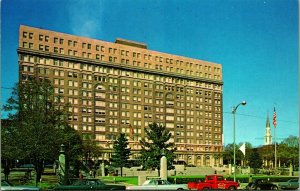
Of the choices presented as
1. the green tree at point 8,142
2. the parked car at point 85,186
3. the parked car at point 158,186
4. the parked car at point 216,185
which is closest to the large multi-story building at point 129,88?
the green tree at point 8,142

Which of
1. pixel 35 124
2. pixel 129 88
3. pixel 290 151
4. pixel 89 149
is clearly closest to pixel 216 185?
pixel 35 124

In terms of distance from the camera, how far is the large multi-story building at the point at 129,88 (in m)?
99.6

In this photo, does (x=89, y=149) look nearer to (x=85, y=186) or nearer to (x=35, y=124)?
(x=35, y=124)

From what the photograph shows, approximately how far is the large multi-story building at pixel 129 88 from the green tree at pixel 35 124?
54.6 metres

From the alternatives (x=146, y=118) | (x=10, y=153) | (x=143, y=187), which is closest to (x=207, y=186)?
(x=143, y=187)

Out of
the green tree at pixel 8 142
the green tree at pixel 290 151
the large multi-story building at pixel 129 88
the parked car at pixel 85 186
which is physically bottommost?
the green tree at pixel 290 151

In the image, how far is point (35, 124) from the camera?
34.2 m

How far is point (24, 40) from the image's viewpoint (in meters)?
94.6

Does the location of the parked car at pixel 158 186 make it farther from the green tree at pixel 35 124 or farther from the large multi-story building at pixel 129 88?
the large multi-story building at pixel 129 88

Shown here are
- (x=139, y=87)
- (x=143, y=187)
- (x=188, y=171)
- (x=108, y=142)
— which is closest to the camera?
(x=143, y=187)

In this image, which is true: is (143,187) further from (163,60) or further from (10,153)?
(163,60)

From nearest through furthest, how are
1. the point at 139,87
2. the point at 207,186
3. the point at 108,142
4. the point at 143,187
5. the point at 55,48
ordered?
the point at 143,187 < the point at 207,186 < the point at 55,48 < the point at 108,142 < the point at 139,87

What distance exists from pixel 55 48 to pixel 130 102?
27.4m

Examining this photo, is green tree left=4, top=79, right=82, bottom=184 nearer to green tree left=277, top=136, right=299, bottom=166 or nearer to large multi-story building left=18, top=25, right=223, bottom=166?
large multi-story building left=18, top=25, right=223, bottom=166
